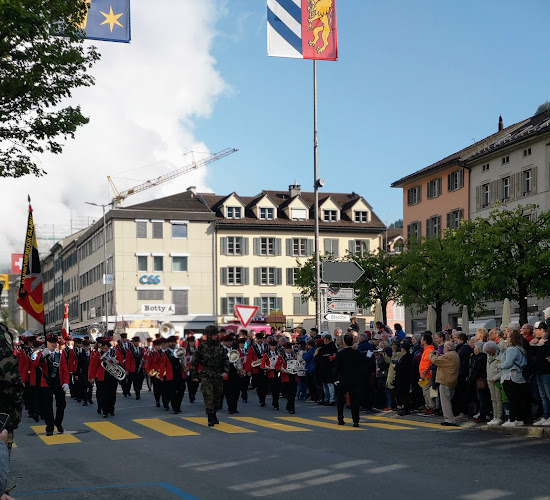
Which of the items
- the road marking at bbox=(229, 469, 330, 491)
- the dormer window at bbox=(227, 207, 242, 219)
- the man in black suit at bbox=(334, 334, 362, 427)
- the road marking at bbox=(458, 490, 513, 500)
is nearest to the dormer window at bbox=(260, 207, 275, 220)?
the dormer window at bbox=(227, 207, 242, 219)

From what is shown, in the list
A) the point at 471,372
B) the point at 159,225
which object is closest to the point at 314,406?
the point at 471,372

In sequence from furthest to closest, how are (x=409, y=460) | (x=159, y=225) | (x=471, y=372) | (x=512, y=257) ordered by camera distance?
(x=159, y=225) → (x=512, y=257) → (x=471, y=372) → (x=409, y=460)

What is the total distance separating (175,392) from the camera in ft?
72.4

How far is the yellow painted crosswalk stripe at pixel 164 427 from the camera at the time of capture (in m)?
16.4

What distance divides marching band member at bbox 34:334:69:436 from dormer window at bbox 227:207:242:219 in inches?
2564

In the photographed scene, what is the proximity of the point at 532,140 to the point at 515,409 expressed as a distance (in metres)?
37.6

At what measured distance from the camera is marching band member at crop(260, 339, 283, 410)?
22797 millimetres

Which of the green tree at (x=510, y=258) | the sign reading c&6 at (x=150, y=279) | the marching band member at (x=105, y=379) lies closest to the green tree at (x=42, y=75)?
the marching band member at (x=105, y=379)

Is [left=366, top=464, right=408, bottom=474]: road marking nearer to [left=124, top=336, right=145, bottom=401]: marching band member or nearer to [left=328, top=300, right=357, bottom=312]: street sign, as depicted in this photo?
[left=328, top=300, right=357, bottom=312]: street sign

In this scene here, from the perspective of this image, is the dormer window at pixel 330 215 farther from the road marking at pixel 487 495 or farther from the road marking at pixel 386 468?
the road marking at pixel 487 495

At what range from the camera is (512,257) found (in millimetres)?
40812

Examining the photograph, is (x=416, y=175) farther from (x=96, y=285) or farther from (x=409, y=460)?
(x=409, y=460)

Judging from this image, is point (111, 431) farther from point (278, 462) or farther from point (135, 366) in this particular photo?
point (135, 366)

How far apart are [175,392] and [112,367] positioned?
1616 mm
